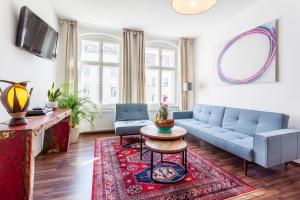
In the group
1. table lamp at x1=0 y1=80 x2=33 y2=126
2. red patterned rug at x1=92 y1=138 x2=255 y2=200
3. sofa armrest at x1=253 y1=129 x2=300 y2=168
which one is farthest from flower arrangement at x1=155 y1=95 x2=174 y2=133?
table lamp at x1=0 y1=80 x2=33 y2=126

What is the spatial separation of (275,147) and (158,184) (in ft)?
5.00

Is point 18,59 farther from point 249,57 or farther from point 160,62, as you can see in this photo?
point 249,57

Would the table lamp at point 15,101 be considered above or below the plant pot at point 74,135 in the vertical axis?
above

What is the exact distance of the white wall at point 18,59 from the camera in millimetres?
1771

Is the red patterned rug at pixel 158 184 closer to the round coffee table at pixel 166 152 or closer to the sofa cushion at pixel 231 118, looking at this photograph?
the round coffee table at pixel 166 152

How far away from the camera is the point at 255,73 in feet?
9.88

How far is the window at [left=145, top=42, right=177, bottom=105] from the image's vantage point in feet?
16.3

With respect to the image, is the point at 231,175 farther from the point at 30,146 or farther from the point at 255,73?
the point at 30,146

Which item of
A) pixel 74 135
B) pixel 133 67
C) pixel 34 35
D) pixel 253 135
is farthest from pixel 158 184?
pixel 133 67

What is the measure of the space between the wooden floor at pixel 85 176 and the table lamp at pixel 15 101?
2.82 ft

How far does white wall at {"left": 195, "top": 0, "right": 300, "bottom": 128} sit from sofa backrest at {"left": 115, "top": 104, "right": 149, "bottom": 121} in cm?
196

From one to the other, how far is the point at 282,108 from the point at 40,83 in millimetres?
4234

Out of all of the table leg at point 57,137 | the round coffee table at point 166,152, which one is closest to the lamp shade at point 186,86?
the round coffee table at point 166,152

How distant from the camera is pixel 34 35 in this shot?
2.28 meters
